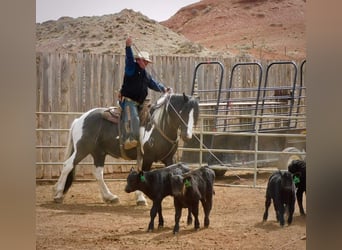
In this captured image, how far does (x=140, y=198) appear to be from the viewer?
451 centimetres

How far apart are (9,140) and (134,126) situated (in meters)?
0.77

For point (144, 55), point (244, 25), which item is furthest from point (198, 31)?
point (144, 55)

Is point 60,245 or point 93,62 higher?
point 93,62

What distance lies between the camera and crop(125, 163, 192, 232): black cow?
4.45 meters

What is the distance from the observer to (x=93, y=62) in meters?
4.56

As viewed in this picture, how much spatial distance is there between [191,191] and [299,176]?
0.67 meters

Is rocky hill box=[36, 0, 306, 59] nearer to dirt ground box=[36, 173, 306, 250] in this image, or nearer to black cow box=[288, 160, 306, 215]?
black cow box=[288, 160, 306, 215]

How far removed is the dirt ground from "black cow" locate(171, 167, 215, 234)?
0.03m

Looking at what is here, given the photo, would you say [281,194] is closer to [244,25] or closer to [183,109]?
[183,109]

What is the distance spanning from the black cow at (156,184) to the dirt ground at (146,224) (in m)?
0.04

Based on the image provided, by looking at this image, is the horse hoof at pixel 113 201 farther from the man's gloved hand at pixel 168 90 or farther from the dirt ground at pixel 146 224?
the man's gloved hand at pixel 168 90

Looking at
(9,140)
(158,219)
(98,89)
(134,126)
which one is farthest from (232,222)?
(9,140)

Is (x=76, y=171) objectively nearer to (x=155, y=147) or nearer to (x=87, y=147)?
(x=87, y=147)

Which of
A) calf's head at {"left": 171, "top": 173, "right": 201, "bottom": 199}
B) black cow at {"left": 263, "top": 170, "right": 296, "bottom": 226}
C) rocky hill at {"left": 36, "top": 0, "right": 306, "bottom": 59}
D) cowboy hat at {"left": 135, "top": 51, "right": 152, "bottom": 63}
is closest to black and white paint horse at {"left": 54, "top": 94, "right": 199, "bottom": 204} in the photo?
calf's head at {"left": 171, "top": 173, "right": 201, "bottom": 199}
